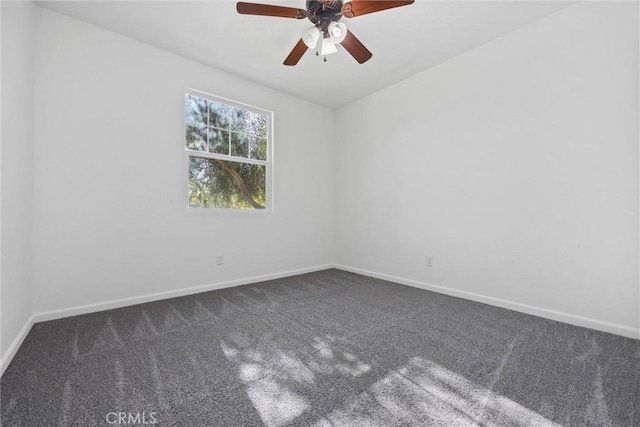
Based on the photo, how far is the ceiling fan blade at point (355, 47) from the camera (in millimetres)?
2307

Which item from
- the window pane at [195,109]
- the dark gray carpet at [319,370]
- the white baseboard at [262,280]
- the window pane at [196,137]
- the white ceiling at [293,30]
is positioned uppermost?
the white ceiling at [293,30]

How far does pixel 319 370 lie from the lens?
5.46ft

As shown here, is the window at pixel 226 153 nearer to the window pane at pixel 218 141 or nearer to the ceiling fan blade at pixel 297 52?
the window pane at pixel 218 141

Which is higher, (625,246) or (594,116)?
(594,116)

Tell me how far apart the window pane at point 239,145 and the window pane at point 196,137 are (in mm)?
361

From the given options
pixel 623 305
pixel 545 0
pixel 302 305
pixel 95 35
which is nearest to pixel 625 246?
pixel 623 305

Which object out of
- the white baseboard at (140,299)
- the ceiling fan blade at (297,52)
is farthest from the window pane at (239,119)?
the white baseboard at (140,299)

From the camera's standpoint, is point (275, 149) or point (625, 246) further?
point (275, 149)

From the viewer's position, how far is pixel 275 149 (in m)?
3.98

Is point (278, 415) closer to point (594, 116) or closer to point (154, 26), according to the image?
point (594, 116)

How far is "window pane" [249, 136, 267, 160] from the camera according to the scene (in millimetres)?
3781

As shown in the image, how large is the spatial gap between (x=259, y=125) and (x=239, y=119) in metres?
0.31

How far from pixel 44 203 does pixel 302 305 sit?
245cm

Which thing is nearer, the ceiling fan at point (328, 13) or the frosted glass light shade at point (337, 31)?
the ceiling fan at point (328, 13)
